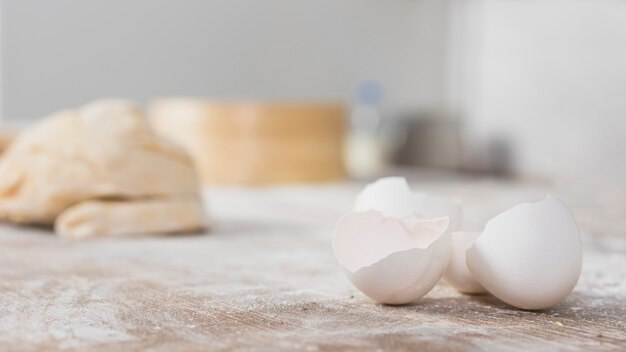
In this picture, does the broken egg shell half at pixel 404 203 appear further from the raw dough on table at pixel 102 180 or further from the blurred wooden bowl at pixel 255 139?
the blurred wooden bowl at pixel 255 139

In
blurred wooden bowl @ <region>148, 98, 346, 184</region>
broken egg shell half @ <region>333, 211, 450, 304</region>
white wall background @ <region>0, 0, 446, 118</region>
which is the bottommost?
blurred wooden bowl @ <region>148, 98, 346, 184</region>

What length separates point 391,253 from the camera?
40.4 inches

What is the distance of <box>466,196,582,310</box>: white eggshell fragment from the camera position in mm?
1027

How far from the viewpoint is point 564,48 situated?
A: 127 inches

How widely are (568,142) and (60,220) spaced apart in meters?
1.97

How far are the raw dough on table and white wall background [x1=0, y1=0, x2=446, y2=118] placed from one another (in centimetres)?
177

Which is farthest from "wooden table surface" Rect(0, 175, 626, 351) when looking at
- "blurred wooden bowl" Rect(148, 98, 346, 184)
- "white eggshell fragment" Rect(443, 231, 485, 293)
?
"blurred wooden bowl" Rect(148, 98, 346, 184)

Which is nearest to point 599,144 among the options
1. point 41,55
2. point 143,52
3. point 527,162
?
point 527,162

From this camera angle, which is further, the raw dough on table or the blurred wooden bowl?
the blurred wooden bowl

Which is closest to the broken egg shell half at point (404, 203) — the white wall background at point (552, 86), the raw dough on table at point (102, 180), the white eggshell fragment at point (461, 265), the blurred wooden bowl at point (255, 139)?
the white eggshell fragment at point (461, 265)

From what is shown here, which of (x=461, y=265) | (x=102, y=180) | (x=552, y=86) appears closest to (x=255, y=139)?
(x=552, y=86)

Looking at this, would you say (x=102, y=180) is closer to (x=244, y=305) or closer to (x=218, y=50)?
(x=244, y=305)

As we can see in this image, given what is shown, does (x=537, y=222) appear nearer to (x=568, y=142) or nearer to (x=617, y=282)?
(x=617, y=282)

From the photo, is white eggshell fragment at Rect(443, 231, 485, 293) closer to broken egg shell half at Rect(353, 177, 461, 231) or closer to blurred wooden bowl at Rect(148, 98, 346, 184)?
broken egg shell half at Rect(353, 177, 461, 231)
